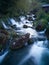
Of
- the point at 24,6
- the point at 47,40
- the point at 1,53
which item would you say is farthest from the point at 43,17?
the point at 24,6

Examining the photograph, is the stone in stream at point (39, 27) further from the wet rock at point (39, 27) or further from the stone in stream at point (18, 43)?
the stone in stream at point (18, 43)

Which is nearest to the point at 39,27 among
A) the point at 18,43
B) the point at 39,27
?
the point at 39,27

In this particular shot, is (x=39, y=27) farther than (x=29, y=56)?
Yes

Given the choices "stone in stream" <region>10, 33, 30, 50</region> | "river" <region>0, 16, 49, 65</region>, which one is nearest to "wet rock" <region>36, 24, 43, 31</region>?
"river" <region>0, 16, 49, 65</region>

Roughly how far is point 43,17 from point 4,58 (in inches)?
642

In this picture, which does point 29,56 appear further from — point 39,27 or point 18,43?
point 39,27

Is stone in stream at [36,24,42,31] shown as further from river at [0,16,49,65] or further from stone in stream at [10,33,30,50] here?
stone in stream at [10,33,30,50]

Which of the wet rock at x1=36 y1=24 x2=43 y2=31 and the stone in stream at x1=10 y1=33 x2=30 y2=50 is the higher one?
the stone in stream at x1=10 y1=33 x2=30 y2=50

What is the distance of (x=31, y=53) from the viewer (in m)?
15.3

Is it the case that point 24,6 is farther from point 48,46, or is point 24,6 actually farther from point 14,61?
point 48,46

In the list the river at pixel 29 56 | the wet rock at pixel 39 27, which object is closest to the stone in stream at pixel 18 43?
the river at pixel 29 56

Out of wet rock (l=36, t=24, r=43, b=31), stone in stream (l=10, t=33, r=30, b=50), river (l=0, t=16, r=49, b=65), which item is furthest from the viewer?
wet rock (l=36, t=24, r=43, b=31)

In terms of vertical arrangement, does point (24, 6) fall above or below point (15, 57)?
above

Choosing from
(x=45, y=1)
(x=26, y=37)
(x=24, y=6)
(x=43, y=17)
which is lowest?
(x=45, y=1)
